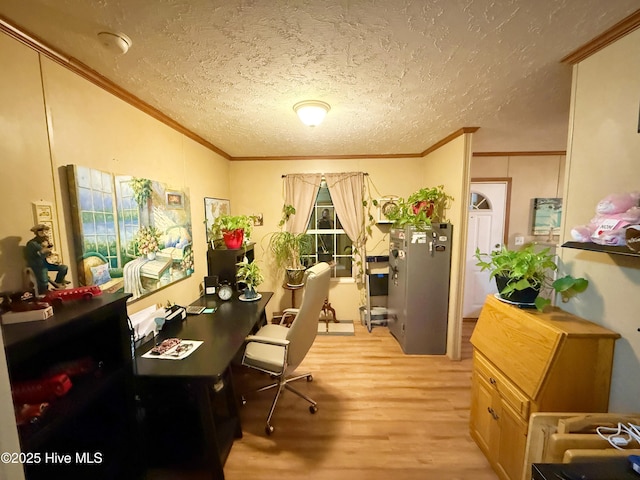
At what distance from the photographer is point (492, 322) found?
1.53 m

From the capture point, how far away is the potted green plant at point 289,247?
3.42m

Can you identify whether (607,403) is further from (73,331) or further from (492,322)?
(73,331)

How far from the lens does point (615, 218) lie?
104 centimetres

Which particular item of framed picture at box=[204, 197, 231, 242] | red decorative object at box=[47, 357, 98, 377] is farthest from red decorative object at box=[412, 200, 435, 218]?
red decorative object at box=[47, 357, 98, 377]

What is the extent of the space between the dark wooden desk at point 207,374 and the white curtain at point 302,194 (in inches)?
65.6

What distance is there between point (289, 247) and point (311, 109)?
6.55ft

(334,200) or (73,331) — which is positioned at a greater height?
(334,200)

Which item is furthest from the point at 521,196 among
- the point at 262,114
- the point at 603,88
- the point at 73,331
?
the point at 73,331

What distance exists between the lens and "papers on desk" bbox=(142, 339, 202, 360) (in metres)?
1.44

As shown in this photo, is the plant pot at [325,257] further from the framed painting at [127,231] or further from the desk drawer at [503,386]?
the desk drawer at [503,386]

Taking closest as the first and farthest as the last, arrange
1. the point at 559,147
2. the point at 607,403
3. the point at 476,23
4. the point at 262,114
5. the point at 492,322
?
1. the point at 476,23
2. the point at 607,403
3. the point at 492,322
4. the point at 262,114
5. the point at 559,147

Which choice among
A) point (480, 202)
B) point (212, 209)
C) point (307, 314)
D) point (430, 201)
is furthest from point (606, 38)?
point (212, 209)

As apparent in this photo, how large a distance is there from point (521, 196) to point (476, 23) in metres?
3.08

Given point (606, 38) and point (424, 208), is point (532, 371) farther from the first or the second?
point (424, 208)
